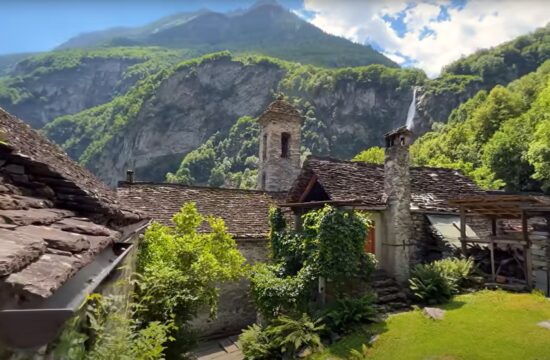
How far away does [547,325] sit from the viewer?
31.6ft

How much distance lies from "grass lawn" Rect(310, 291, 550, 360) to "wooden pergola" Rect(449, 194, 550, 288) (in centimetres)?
174

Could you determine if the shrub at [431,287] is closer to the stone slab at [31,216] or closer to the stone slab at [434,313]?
the stone slab at [434,313]

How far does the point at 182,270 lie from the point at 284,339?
360 centimetres

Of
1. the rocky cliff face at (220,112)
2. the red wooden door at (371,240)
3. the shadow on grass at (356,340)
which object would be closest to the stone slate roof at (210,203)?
the red wooden door at (371,240)

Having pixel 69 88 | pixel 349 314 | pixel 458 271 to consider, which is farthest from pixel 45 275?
pixel 69 88

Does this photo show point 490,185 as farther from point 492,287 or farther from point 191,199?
point 191,199

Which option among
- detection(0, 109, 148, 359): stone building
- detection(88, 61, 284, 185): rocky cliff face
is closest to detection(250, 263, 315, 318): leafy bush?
detection(0, 109, 148, 359): stone building

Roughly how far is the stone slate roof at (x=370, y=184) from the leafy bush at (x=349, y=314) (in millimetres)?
3698

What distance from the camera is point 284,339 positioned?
429 inches

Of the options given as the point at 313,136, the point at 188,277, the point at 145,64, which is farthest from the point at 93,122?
the point at 188,277

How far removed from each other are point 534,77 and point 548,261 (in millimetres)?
64134

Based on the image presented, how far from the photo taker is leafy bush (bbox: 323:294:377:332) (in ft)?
36.0

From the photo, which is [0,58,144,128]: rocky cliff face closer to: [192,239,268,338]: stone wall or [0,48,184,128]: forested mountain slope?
[0,48,184,128]: forested mountain slope

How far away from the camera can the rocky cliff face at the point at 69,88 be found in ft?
447
